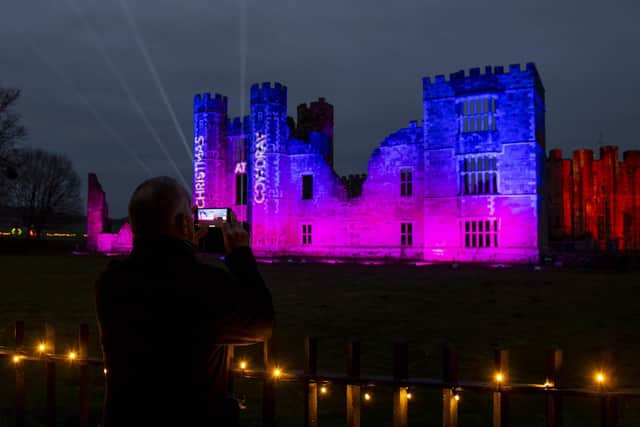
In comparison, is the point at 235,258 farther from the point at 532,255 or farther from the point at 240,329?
the point at 532,255

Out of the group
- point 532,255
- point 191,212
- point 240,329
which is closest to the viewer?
point 240,329

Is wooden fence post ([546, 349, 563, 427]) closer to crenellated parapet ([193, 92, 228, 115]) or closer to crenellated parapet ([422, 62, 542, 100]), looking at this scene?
crenellated parapet ([422, 62, 542, 100])

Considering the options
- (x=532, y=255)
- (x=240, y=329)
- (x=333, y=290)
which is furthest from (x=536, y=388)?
(x=532, y=255)

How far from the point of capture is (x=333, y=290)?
16.8 m

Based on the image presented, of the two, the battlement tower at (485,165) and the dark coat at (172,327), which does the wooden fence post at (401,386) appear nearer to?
the dark coat at (172,327)

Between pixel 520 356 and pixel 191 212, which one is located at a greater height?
pixel 191 212

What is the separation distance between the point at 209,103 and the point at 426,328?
3287cm

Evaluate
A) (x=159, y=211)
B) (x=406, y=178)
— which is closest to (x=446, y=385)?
(x=159, y=211)

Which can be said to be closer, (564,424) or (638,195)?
(564,424)

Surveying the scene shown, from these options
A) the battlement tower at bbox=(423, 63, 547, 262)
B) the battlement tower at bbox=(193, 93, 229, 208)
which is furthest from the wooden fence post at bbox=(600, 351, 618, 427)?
the battlement tower at bbox=(193, 93, 229, 208)

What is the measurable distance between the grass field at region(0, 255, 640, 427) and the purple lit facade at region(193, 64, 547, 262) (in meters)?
10.8

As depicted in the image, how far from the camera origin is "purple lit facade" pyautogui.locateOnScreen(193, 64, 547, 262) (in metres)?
30.0

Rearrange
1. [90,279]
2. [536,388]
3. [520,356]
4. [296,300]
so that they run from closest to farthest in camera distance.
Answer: [536,388]
[520,356]
[296,300]
[90,279]

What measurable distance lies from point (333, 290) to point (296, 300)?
9.14 ft
